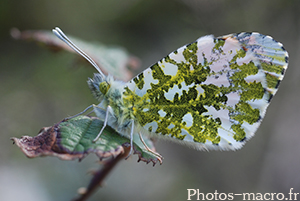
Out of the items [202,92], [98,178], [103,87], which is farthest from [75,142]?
[202,92]

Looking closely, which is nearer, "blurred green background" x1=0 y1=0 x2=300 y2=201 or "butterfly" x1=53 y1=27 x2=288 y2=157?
"butterfly" x1=53 y1=27 x2=288 y2=157

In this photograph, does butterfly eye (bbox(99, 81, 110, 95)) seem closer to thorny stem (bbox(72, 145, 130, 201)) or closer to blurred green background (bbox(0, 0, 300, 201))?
thorny stem (bbox(72, 145, 130, 201))

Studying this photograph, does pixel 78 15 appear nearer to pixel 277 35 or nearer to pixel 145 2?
pixel 145 2

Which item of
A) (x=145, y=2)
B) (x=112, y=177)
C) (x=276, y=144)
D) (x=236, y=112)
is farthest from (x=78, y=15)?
(x=236, y=112)

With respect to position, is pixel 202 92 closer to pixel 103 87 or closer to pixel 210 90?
pixel 210 90

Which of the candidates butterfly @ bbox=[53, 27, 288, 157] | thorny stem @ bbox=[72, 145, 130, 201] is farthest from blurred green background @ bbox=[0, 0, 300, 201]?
butterfly @ bbox=[53, 27, 288, 157]

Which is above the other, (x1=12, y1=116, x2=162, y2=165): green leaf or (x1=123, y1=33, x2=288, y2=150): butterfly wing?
(x1=123, y1=33, x2=288, y2=150): butterfly wing

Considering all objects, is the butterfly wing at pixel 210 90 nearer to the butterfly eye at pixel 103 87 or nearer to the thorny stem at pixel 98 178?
the butterfly eye at pixel 103 87
